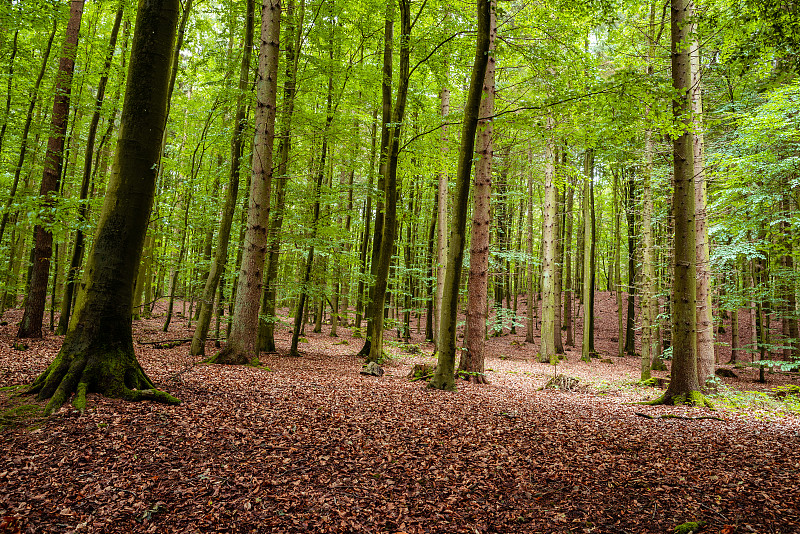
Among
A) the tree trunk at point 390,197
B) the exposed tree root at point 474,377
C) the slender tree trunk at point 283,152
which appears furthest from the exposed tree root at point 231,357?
the exposed tree root at point 474,377

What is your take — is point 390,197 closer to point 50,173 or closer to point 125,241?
point 125,241

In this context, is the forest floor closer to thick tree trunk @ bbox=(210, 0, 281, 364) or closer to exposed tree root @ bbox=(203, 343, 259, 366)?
exposed tree root @ bbox=(203, 343, 259, 366)

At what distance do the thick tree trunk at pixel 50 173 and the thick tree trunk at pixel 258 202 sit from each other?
5019 mm

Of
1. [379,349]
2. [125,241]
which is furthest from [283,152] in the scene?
[125,241]

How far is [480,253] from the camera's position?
870 centimetres

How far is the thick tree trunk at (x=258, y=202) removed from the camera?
819 cm

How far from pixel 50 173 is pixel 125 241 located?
7.66m

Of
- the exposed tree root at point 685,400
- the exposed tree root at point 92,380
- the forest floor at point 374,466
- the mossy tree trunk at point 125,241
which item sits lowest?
the forest floor at point 374,466

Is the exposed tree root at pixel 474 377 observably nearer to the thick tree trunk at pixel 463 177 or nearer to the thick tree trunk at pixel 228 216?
the thick tree trunk at pixel 463 177

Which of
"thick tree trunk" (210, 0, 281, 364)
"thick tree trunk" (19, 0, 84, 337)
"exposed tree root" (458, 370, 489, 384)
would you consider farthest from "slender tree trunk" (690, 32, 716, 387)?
"thick tree trunk" (19, 0, 84, 337)

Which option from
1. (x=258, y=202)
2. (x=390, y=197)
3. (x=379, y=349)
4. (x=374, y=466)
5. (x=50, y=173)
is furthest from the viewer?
(x=379, y=349)

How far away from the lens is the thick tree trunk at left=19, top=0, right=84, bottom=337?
31.2ft

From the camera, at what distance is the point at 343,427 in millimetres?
4902

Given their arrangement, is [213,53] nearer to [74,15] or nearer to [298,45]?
[298,45]
